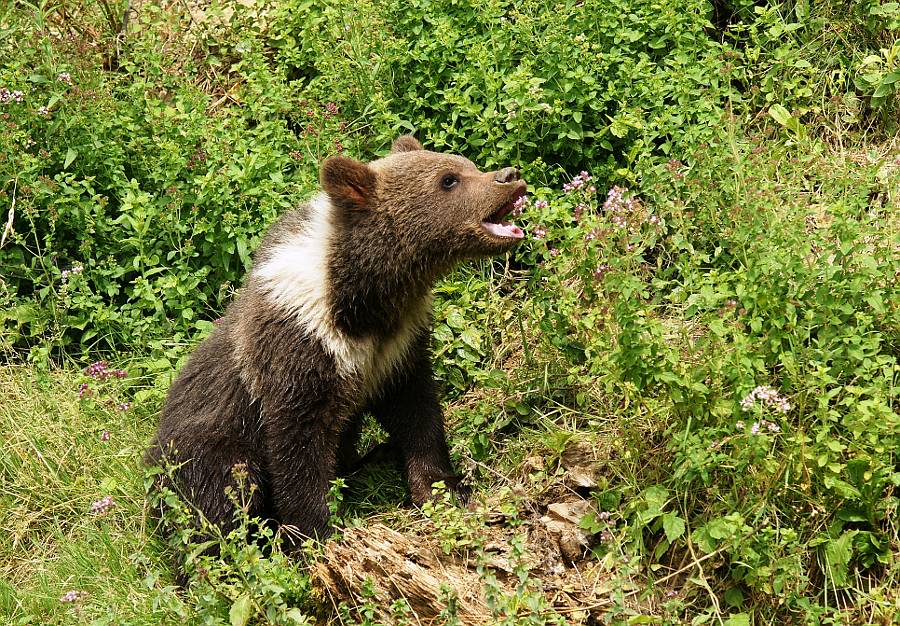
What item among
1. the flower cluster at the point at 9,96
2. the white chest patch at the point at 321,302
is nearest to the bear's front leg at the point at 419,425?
the white chest patch at the point at 321,302

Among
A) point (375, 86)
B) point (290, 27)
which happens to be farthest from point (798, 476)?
point (290, 27)

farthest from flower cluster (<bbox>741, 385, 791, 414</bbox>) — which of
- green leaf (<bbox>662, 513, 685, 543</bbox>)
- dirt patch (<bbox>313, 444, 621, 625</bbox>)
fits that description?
dirt patch (<bbox>313, 444, 621, 625</bbox>)

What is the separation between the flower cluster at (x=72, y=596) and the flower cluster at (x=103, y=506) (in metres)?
0.44

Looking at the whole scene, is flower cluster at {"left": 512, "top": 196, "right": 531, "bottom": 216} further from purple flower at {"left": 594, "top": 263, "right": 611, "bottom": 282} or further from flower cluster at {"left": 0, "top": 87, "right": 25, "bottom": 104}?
flower cluster at {"left": 0, "top": 87, "right": 25, "bottom": 104}

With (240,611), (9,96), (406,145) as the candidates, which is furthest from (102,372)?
(240,611)

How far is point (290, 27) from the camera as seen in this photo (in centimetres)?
846

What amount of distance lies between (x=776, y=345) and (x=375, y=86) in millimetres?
3830

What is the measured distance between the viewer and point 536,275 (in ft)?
20.1

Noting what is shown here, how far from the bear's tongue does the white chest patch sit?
583mm

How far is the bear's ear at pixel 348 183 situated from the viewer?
5668 mm

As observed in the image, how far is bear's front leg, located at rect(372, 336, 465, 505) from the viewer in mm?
6035

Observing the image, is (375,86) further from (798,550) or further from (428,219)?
(798,550)

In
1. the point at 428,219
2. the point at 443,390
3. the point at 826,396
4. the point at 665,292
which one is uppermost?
the point at 428,219

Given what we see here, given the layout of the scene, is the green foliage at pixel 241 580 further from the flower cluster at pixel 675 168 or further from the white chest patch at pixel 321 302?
the flower cluster at pixel 675 168
